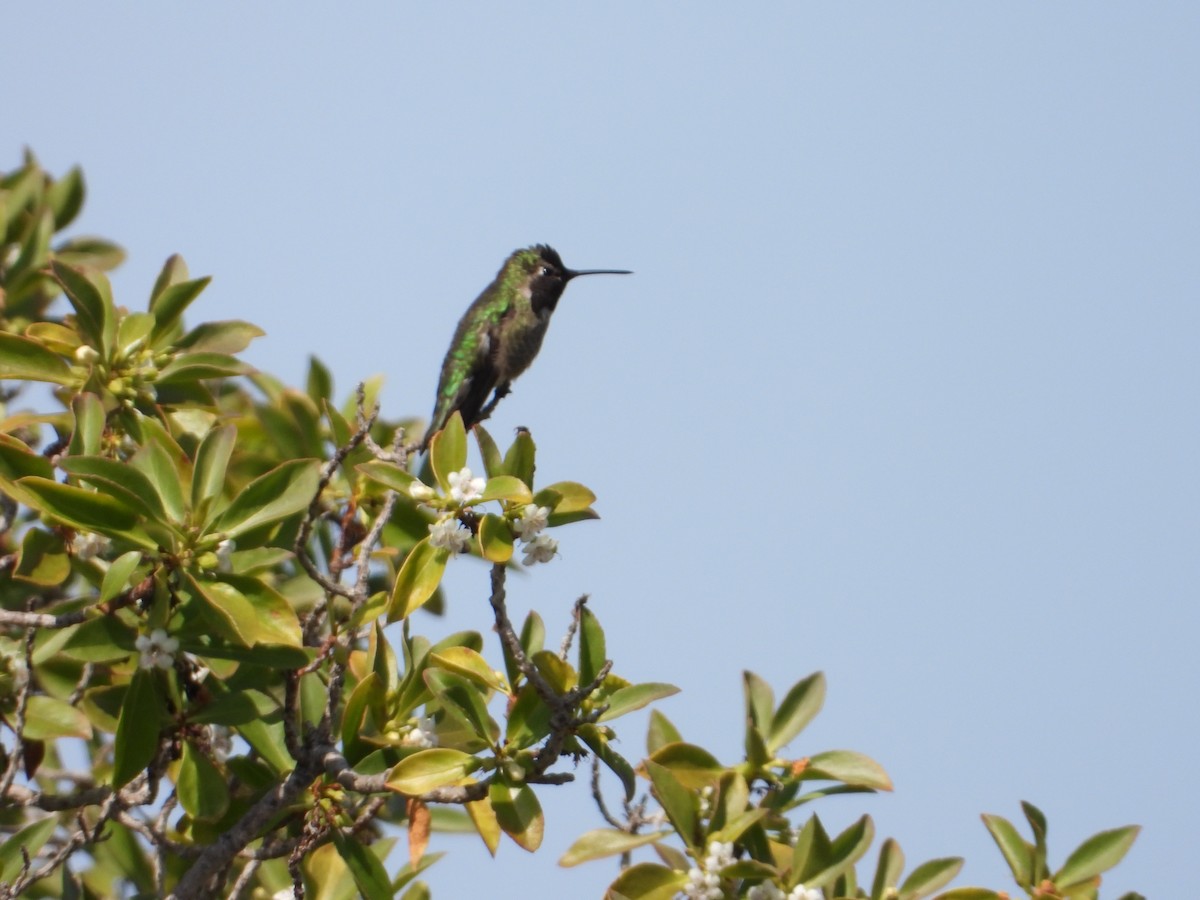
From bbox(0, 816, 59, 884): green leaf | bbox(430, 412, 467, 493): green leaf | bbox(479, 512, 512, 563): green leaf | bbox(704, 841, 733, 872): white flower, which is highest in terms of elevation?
bbox(430, 412, 467, 493): green leaf

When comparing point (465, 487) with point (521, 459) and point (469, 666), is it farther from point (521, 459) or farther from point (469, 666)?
point (469, 666)

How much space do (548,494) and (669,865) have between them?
933 millimetres

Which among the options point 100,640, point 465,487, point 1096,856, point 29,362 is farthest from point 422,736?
point 1096,856

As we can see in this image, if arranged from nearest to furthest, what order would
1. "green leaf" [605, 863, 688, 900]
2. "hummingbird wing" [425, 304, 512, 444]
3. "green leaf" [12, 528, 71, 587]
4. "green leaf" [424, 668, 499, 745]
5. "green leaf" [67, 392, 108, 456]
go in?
"green leaf" [605, 863, 688, 900]
"green leaf" [424, 668, 499, 745]
"green leaf" [67, 392, 108, 456]
"green leaf" [12, 528, 71, 587]
"hummingbird wing" [425, 304, 512, 444]

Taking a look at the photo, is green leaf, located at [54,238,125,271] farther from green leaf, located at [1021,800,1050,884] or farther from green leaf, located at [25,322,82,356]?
green leaf, located at [1021,800,1050,884]

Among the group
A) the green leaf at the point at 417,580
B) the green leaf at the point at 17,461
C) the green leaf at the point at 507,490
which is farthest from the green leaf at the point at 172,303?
the green leaf at the point at 507,490

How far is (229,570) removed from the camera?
2.99 meters

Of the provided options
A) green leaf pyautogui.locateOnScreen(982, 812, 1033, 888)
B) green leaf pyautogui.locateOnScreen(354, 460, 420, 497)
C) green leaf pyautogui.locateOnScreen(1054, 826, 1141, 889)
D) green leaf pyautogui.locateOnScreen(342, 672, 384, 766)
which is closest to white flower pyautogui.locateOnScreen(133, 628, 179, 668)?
green leaf pyautogui.locateOnScreen(342, 672, 384, 766)

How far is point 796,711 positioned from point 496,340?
4420 millimetres

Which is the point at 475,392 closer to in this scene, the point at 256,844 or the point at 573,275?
the point at 573,275

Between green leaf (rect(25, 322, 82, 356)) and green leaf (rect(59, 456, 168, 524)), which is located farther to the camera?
green leaf (rect(25, 322, 82, 356))

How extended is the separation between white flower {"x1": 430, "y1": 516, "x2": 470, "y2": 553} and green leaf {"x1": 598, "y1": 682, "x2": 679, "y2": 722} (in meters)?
0.55

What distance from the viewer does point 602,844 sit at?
2.91m

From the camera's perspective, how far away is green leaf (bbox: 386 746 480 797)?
289 cm
